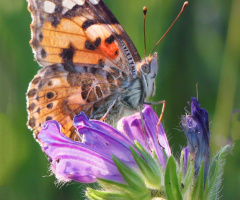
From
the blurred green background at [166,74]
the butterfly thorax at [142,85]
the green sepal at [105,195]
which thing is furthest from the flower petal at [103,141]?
the blurred green background at [166,74]

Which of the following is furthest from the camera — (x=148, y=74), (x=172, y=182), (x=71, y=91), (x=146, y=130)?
(x=71, y=91)

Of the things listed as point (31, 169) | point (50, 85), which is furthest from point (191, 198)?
point (31, 169)

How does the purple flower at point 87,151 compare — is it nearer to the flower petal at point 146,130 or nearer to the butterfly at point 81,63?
the flower petal at point 146,130

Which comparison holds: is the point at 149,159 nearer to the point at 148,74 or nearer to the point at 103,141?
the point at 103,141

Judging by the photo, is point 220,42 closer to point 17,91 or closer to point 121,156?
point 17,91

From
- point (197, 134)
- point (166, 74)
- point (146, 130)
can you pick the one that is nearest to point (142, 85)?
point (146, 130)

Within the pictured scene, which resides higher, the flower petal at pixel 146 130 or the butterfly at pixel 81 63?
the butterfly at pixel 81 63

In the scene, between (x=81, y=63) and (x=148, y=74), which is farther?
(x=81, y=63)
